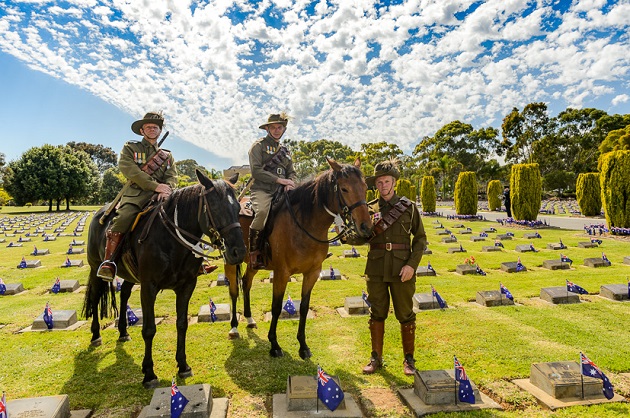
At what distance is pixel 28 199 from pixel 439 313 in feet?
210

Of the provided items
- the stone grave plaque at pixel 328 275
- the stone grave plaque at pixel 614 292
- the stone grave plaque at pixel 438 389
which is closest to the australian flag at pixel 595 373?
the stone grave plaque at pixel 438 389

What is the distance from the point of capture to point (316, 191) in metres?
5.27

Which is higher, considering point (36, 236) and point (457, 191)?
point (457, 191)

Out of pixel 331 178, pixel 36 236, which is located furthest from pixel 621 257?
pixel 36 236

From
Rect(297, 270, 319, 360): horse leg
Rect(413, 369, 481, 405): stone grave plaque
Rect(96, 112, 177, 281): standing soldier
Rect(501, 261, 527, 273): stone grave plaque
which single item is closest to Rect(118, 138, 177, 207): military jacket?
Rect(96, 112, 177, 281): standing soldier

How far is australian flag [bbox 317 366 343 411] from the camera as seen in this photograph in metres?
3.91

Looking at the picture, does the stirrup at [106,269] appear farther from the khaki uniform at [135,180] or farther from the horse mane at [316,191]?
the horse mane at [316,191]

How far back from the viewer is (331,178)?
4.94m

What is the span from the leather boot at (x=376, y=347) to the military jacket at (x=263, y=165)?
2890 millimetres

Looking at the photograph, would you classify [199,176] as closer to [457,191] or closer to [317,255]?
[317,255]

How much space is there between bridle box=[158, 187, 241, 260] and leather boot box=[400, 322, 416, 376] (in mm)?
2793

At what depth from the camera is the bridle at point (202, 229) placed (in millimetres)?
4398

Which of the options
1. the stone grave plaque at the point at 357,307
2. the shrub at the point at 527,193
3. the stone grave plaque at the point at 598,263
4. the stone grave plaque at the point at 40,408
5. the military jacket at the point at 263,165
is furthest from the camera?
the shrub at the point at 527,193

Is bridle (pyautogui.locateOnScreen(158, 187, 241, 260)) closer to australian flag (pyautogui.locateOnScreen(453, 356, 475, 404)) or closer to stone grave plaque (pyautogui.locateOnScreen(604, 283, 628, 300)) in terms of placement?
australian flag (pyautogui.locateOnScreen(453, 356, 475, 404))
